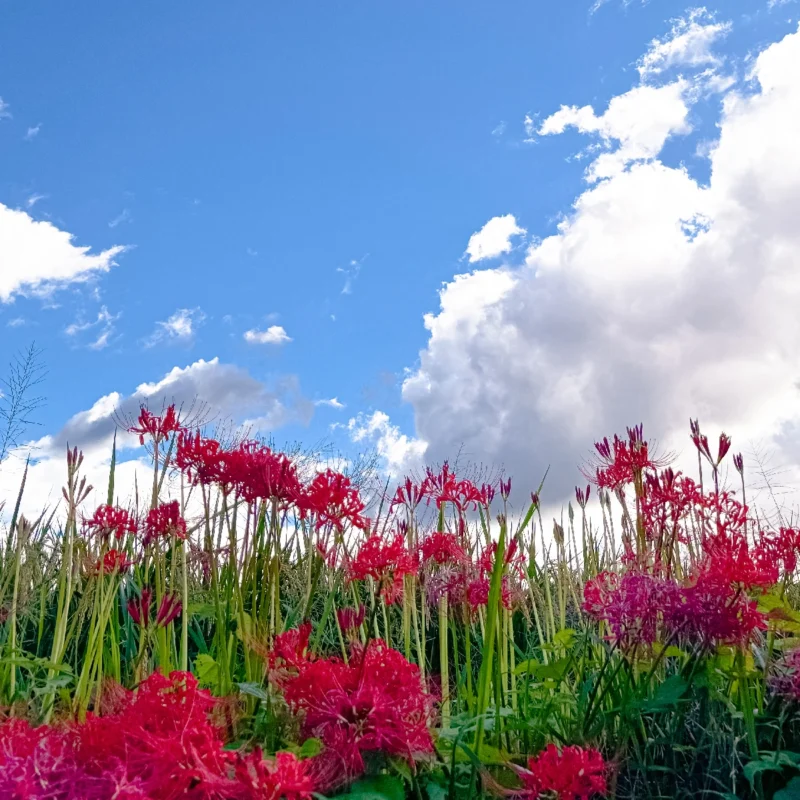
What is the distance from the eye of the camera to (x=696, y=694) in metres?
2.42

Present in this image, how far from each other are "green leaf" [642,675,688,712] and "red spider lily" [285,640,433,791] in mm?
642

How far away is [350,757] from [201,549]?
2.45 meters

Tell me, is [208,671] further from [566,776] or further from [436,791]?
[566,776]

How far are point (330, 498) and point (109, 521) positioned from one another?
3.56ft

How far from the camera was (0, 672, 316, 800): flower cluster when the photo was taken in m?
1.42

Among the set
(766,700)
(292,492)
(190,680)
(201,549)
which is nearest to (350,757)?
(190,680)

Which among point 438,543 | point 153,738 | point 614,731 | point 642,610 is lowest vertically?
point 614,731

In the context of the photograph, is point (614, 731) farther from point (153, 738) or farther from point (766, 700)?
point (153, 738)

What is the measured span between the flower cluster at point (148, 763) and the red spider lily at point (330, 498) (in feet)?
2.52

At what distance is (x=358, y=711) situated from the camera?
5.86 feet

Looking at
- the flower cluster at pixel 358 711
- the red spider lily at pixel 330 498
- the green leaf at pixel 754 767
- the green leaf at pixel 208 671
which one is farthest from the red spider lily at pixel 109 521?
the green leaf at pixel 754 767

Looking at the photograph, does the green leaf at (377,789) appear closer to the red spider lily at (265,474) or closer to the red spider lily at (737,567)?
the red spider lily at (265,474)

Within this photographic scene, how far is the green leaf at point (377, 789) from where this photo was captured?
1714 mm

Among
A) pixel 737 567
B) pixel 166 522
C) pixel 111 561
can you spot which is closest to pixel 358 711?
pixel 737 567
